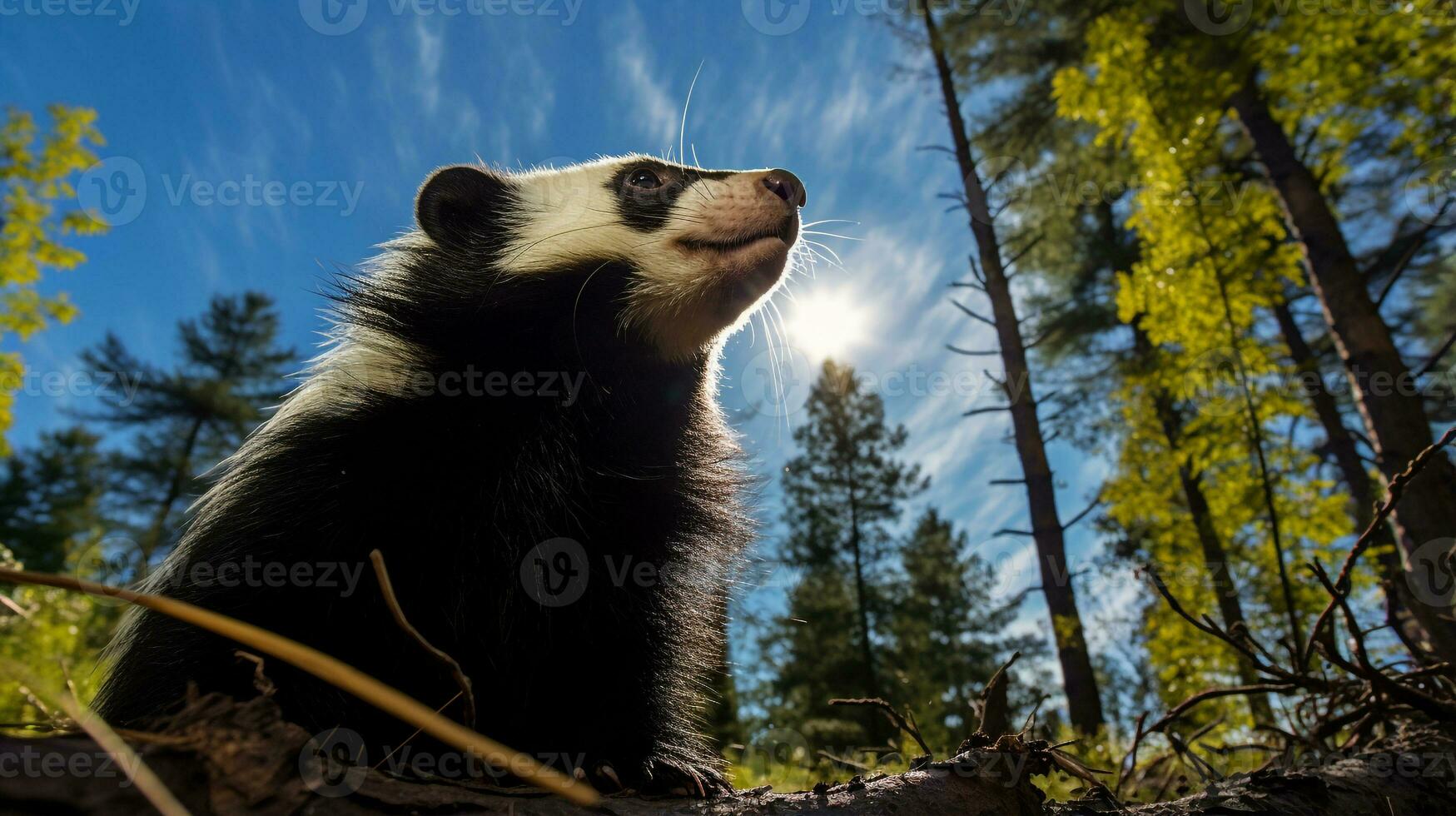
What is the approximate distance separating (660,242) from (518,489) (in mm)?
1362

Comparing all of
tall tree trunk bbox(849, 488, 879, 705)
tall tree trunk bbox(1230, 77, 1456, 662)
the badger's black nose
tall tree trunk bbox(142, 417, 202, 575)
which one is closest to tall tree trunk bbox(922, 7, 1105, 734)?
tall tree trunk bbox(1230, 77, 1456, 662)

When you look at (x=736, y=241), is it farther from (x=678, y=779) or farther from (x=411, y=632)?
(x=411, y=632)

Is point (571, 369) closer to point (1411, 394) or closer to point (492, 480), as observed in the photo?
point (492, 480)

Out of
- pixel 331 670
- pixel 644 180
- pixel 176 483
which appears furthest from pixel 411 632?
pixel 176 483

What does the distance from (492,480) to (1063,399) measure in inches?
841

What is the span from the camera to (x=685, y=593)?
2736 mm

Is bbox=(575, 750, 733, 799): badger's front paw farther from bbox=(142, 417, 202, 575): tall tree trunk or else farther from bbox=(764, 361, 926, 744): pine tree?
bbox=(142, 417, 202, 575): tall tree trunk

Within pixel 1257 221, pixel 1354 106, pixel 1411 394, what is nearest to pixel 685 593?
pixel 1411 394

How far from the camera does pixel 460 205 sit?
11.0 ft

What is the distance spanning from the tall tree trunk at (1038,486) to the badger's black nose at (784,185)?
315 inches

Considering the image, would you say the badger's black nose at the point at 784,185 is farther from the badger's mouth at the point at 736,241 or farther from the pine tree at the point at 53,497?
the pine tree at the point at 53,497

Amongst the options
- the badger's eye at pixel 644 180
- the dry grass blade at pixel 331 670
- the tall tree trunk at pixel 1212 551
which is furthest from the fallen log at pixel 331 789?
the tall tree trunk at pixel 1212 551

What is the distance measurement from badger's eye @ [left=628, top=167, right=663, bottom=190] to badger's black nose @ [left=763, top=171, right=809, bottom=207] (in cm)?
58

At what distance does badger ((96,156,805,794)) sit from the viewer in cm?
192
